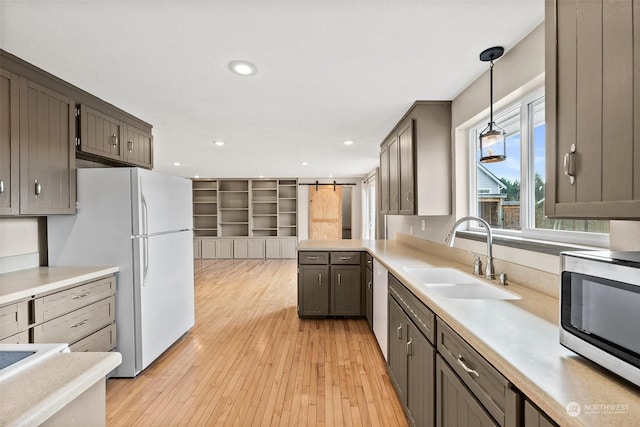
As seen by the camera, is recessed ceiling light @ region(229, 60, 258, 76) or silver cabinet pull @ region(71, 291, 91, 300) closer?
recessed ceiling light @ region(229, 60, 258, 76)

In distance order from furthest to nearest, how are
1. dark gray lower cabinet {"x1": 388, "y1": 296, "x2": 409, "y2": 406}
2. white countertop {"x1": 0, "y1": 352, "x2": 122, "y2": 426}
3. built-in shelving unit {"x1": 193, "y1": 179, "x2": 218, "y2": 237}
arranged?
1. built-in shelving unit {"x1": 193, "y1": 179, "x2": 218, "y2": 237}
2. dark gray lower cabinet {"x1": 388, "y1": 296, "x2": 409, "y2": 406}
3. white countertop {"x1": 0, "y1": 352, "x2": 122, "y2": 426}

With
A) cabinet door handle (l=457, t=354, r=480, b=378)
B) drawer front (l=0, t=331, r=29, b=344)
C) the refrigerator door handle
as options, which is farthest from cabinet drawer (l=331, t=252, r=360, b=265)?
drawer front (l=0, t=331, r=29, b=344)

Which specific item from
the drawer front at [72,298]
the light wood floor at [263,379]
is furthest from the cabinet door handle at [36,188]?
the light wood floor at [263,379]

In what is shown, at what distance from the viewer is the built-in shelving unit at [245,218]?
8586 millimetres

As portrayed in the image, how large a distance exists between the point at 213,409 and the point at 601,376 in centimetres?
214

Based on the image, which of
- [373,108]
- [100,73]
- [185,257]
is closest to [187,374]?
[185,257]

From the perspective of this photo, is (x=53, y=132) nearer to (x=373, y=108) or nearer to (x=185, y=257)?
(x=185, y=257)

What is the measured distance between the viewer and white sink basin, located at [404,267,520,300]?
5.82ft

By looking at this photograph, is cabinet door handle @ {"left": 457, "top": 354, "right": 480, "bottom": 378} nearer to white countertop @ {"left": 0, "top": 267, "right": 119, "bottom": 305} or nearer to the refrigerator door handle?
white countertop @ {"left": 0, "top": 267, "right": 119, "bottom": 305}

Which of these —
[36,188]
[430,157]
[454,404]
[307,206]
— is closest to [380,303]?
[430,157]

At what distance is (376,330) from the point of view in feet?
9.93

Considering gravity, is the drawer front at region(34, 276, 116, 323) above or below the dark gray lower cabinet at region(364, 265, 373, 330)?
above

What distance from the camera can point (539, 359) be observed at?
905 millimetres

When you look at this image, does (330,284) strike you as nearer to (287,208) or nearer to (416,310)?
(416,310)
